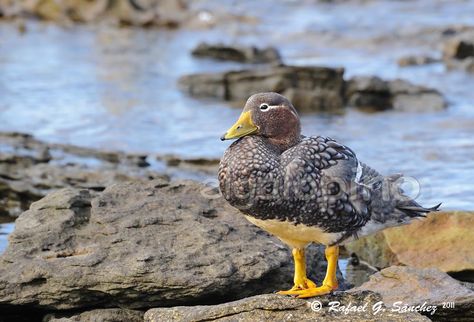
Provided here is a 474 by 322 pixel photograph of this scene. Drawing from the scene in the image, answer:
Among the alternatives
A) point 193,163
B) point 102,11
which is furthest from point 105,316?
point 102,11

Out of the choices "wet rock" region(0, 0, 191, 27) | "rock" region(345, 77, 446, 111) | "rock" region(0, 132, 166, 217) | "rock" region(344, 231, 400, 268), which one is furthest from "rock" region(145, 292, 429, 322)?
"wet rock" region(0, 0, 191, 27)

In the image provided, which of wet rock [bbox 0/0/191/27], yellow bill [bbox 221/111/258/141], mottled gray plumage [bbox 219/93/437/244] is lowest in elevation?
mottled gray plumage [bbox 219/93/437/244]

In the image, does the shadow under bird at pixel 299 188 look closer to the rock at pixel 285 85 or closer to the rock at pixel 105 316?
the rock at pixel 105 316

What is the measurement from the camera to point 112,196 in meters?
6.39

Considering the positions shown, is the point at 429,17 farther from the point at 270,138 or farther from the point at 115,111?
the point at 270,138

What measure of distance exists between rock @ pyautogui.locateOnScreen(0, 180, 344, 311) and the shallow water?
2.77 meters

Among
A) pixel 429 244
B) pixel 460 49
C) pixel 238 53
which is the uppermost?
pixel 460 49

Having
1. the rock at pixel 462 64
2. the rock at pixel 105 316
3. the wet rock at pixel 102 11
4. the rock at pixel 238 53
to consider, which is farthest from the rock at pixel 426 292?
the wet rock at pixel 102 11

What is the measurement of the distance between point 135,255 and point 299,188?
115cm

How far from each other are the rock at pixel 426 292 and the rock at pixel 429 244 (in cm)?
70

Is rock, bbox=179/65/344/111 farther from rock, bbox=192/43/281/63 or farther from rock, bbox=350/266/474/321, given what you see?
rock, bbox=350/266/474/321

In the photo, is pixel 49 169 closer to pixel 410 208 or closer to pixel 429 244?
pixel 429 244

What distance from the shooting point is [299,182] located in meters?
5.06

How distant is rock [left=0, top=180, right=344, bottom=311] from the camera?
18.2ft
